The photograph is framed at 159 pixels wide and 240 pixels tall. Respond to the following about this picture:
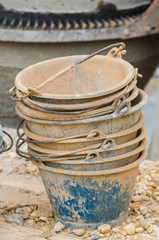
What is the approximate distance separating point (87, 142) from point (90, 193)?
0.36 metres

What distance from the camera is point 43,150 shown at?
2732 millimetres

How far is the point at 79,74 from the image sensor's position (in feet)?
10.4

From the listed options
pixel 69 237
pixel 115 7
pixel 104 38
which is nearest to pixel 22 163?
pixel 69 237

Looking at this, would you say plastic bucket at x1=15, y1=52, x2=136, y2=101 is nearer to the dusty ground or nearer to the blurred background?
the dusty ground

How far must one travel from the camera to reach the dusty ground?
2.86 m

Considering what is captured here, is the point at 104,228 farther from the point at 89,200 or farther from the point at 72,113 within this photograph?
the point at 72,113

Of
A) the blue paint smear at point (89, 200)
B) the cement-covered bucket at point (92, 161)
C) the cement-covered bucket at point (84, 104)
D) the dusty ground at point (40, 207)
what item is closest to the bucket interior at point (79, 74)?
the cement-covered bucket at point (84, 104)

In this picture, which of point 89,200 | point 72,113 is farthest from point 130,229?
point 72,113

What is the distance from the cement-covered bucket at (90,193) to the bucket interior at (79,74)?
58 centimetres

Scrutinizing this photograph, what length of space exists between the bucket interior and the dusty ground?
0.87m

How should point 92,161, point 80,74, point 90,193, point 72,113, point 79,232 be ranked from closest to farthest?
point 72,113, point 92,161, point 90,193, point 79,232, point 80,74

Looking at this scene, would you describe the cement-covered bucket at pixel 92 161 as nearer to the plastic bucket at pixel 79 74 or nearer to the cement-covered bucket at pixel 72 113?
the cement-covered bucket at pixel 72 113

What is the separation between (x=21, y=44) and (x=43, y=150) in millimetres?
2168

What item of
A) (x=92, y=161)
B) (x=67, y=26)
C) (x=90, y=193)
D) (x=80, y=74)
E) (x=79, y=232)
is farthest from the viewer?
(x=67, y=26)
